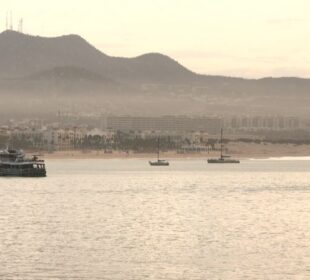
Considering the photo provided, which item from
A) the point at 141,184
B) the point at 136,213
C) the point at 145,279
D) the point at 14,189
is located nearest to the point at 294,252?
the point at 145,279

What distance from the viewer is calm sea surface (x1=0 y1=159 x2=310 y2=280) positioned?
160 ft

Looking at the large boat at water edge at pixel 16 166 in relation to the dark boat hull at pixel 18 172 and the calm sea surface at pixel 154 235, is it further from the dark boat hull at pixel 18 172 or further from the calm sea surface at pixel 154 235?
the calm sea surface at pixel 154 235

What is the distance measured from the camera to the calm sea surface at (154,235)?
4866 centimetres

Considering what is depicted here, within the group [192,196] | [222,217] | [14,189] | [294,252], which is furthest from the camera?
[14,189]

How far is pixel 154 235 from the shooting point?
64.4m

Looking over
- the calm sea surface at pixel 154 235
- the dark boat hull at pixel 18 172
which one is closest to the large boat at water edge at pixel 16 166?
the dark boat hull at pixel 18 172

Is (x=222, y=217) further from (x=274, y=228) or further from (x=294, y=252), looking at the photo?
(x=294, y=252)

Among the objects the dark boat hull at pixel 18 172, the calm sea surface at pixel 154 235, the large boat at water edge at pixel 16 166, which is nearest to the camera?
the calm sea surface at pixel 154 235

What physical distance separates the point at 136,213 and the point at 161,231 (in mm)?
16342

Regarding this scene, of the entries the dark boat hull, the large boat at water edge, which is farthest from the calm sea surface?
the large boat at water edge

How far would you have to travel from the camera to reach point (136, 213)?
83.5m

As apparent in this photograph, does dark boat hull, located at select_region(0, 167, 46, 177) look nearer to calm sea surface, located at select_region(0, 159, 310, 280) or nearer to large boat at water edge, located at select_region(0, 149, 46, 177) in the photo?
large boat at water edge, located at select_region(0, 149, 46, 177)

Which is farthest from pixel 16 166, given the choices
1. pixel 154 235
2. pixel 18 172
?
pixel 154 235

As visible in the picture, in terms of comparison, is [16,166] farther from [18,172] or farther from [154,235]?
[154,235]
